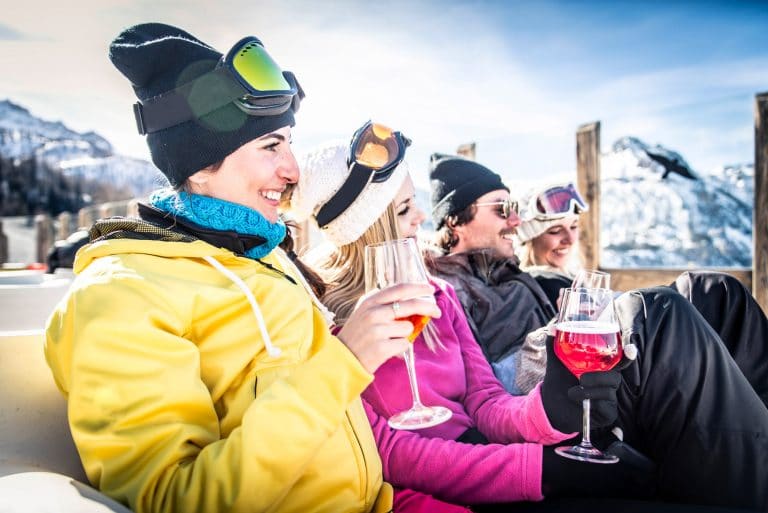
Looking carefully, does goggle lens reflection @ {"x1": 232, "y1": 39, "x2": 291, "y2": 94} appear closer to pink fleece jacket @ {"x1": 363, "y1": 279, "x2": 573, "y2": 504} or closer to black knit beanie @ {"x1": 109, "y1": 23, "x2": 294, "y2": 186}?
black knit beanie @ {"x1": 109, "y1": 23, "x2": 294, "y2": 186}

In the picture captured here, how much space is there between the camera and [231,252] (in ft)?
5.44

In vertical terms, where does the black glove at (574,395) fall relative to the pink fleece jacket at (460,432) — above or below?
above

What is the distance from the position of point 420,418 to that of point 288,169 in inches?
34.2

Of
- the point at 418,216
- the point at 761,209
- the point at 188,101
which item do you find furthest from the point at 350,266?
the point at 761,209

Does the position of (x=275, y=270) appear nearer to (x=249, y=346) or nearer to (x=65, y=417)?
(x=249, y=346)

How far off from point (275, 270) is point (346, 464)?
0.62 meters

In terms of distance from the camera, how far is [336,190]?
9.04 feet

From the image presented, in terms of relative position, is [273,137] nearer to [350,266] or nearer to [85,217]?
[350,266]

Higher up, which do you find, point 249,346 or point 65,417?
point 249,346

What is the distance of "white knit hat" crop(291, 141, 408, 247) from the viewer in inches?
107

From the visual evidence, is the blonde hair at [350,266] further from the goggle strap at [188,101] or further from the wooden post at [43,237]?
the wooden post at [43,237]

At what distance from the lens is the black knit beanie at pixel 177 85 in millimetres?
1753

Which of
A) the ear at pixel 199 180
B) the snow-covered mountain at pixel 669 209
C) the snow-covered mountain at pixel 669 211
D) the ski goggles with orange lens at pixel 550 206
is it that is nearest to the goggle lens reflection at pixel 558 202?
the ski goggles with orange lens at pixel 550 206

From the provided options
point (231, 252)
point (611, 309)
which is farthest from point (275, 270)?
point (611, 309)
